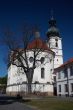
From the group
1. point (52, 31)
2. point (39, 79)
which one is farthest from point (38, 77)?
point (52, 31)

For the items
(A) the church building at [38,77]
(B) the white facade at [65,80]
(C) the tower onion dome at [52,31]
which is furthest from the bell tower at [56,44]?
(B) the white facade at [65,80]

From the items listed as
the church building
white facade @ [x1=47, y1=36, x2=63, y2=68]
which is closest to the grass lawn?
the church building

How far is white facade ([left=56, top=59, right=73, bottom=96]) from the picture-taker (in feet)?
154

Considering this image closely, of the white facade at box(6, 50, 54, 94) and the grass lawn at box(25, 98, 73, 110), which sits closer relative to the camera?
the grass lawn at box(25, 98, 73, 110)

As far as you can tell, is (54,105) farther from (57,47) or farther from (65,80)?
(57,47)

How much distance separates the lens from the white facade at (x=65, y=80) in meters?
47.0

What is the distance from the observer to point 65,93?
48.9 m

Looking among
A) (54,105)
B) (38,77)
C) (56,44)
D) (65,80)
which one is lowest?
(54,105)

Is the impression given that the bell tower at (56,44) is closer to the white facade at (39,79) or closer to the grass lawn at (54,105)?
the white facade at (39,79)

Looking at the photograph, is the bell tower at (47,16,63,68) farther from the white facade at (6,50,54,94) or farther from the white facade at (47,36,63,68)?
the white facade at (6,50,54,94)

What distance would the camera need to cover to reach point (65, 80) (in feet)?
162

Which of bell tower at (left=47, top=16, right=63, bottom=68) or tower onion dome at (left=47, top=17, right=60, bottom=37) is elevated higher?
tower onion dome at (left=47, top=17, right=60, bottom=37)

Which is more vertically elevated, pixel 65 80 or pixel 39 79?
pixel 39 79

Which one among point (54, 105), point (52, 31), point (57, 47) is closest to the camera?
point (54, 105)
